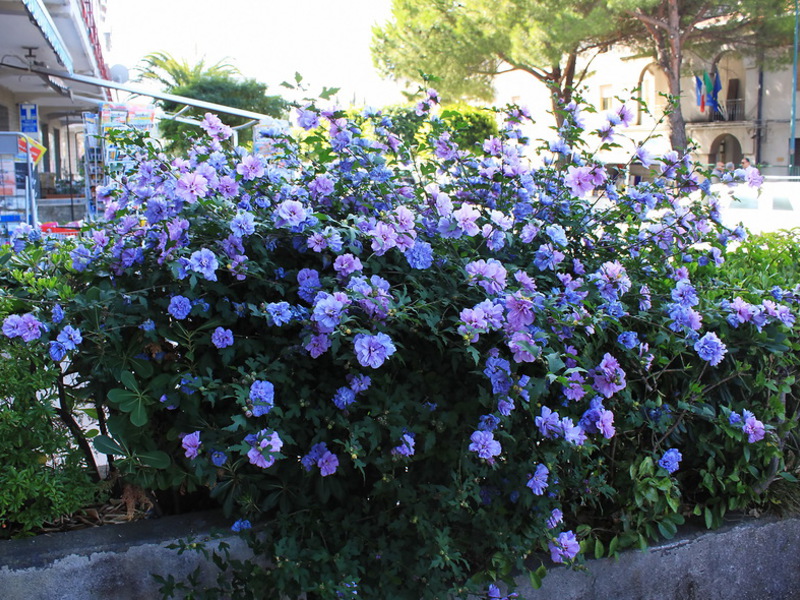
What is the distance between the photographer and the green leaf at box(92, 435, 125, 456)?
7.13 ft

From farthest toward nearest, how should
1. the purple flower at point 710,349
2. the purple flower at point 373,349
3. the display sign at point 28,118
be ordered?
1. the display sign at point 28,118
2. the purple flower at point 710,349
3. the purple flower at point 373,349

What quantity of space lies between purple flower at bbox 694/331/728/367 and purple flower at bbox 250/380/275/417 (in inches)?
50.4

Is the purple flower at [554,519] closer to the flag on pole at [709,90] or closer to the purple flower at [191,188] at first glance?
the purple flower at [191,188]

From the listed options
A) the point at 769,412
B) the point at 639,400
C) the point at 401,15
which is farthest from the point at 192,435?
the point at 401,15

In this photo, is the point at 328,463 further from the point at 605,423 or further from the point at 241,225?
the point at 605,423

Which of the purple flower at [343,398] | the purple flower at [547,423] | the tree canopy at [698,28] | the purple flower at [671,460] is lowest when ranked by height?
the purple flower at [671,460]

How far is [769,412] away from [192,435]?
1.89 m

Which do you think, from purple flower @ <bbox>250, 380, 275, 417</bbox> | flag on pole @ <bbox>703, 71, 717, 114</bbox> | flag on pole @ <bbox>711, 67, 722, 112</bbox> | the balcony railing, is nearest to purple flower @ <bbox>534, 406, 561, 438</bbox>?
purple flower @ <bbox>250, 380, 275, 417</bbox>

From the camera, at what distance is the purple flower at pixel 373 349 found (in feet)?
6.26

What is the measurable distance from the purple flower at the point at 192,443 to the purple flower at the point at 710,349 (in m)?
1.47

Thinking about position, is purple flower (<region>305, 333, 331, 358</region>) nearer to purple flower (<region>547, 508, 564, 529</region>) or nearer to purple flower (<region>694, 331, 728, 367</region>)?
purple flower (<region>547, 508, 564, 529</region>)

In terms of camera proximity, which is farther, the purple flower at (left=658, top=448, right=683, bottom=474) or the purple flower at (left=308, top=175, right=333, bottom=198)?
the purple flower at (left=658, top=448, right=683, bottom=474)

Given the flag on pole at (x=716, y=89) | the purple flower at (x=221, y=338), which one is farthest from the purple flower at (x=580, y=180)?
the flag on pole at (x=716, y=89)

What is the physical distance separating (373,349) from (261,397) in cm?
32
